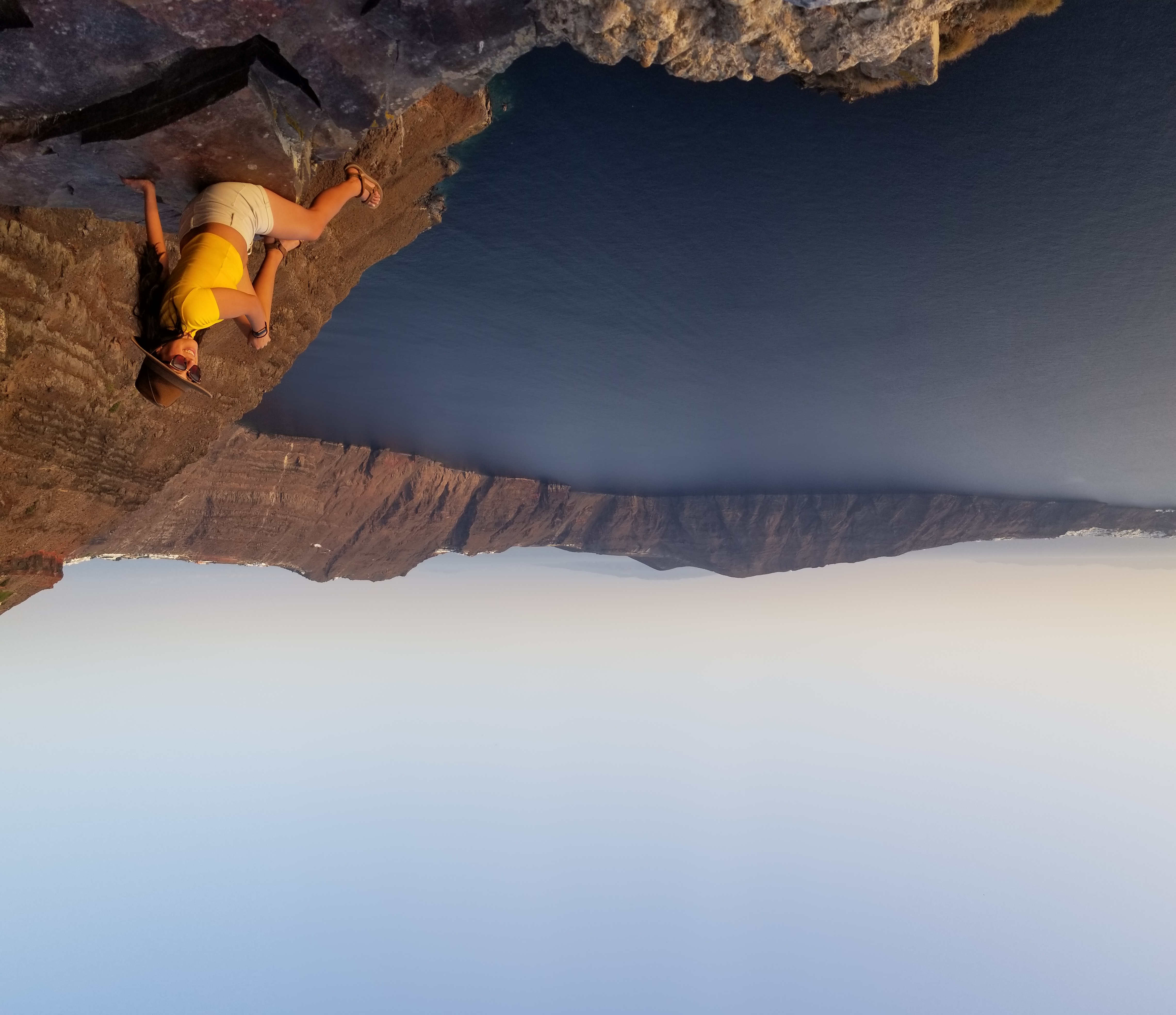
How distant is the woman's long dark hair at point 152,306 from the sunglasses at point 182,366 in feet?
0.25

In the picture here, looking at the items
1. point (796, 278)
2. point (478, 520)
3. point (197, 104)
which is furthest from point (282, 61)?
point (478, 520)

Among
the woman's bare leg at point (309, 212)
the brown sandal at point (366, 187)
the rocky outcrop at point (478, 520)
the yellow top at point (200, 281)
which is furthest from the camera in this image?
the rocky outcrop at point (478, 520)

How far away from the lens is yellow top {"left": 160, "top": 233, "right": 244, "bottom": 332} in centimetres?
294

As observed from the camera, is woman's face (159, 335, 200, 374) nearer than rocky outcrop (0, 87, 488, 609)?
Yes

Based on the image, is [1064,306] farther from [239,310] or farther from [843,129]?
[239,310]

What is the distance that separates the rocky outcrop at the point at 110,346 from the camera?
3.76 metres

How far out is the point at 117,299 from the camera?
4.22 meters

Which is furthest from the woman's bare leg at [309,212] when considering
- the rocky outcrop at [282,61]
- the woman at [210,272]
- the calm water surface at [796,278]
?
the calm water surface at [796,278]

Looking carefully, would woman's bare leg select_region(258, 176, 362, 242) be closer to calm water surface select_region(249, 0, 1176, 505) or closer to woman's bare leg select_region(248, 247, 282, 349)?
woman's bare leg select_region(248, 247, 282, 349)

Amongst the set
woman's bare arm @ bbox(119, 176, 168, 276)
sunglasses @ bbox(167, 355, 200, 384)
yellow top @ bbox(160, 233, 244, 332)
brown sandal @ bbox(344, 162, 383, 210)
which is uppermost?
brown sandal @ bbox(344, 162, 383, 210)

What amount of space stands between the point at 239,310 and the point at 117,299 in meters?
1.44

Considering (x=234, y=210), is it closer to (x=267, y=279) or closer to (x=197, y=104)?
(x=197, y=104)

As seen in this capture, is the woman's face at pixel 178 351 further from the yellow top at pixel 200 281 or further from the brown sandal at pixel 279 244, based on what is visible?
the brown sandal at pixel 279 244

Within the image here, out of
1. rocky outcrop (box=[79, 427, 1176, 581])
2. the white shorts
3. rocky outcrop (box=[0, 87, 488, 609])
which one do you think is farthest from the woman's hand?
rocky outcrop (box=[79, 427, 1176, 581])
